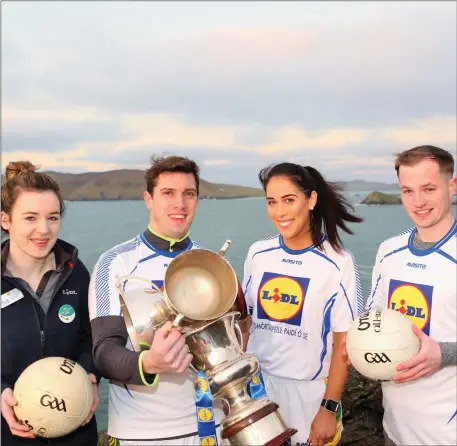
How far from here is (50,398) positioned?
3.41 meters

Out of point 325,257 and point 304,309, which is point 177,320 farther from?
point 325,257

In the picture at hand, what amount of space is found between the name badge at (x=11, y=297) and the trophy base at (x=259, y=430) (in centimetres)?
171

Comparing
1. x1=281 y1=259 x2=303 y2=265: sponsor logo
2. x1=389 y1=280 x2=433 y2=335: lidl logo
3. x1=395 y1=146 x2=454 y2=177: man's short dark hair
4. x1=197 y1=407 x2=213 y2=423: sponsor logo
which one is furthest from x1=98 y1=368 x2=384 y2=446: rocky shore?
x1=395 y1=146 x2=454 y2=177: man's short dark hair

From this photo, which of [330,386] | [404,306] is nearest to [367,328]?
[404,306]

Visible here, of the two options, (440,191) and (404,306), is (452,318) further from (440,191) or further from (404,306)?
(440,191)

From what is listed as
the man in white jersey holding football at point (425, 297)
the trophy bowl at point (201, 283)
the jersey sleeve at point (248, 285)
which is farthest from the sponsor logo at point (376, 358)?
the jersey sleeve at point (248, 285)

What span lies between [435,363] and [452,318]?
1.19 ft

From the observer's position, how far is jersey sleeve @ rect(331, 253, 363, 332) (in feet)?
13.7

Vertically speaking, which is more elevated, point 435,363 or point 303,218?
point 303,218

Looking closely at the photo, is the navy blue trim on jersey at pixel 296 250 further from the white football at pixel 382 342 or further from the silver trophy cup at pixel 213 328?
the silver trophy cup at pixel 213 328

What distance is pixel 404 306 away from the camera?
3824 millimetres

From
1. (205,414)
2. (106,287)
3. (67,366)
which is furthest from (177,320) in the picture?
(67,366)

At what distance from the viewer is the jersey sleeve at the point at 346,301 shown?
418 cm

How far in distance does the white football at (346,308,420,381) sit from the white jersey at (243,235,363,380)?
51 cm
